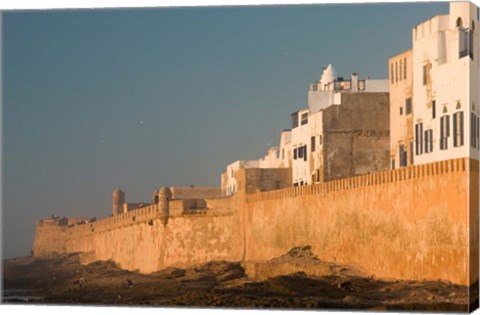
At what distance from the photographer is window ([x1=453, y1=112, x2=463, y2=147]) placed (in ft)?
91.2

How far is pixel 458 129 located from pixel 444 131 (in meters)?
0.75

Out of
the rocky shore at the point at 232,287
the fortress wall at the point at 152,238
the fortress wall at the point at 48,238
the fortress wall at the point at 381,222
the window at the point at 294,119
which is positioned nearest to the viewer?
the fortress wall at the point at 381,222

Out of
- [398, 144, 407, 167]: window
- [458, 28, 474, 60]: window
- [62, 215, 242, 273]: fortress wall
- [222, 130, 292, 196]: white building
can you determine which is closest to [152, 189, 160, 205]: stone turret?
[222, 130, 292, 196]: white building

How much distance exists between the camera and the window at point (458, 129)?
2780cm

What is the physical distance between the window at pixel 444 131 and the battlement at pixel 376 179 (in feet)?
1.27

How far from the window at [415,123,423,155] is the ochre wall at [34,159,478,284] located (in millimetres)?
582

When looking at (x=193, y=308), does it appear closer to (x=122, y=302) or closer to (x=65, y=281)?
(x=122, y=302)

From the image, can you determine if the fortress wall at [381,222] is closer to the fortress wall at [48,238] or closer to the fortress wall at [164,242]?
the fortress wall at [164,242]

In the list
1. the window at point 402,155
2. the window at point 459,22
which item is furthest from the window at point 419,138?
the window at point 459,22

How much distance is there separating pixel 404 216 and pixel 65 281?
27.2ft

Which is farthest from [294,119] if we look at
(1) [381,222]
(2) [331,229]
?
(1) [381,222]

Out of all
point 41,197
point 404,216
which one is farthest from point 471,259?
point 41,197

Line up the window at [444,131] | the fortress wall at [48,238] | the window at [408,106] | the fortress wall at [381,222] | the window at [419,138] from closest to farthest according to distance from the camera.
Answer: the fortress wall at [381,222], the window at [444,131], the window at [419,138], the window at [408,106], the fortress wall at [48,238]

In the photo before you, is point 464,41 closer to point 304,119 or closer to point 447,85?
point 447,85
